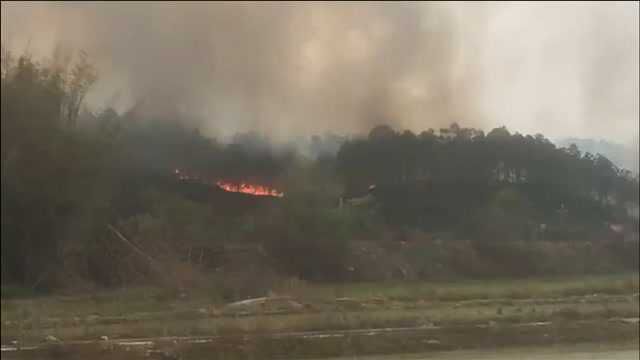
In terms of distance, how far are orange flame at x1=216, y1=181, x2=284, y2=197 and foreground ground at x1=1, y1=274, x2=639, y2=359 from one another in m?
1.04

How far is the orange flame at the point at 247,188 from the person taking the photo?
29.6ft

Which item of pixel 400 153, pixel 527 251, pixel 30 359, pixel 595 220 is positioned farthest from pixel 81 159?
pixel 595 220

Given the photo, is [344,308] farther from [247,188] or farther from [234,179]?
[234,179]

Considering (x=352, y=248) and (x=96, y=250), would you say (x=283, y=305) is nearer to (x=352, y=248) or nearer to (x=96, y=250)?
(x=352, y=248)

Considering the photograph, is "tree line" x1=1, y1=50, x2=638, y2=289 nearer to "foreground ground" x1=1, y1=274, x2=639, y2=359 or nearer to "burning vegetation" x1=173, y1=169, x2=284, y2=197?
"burning vegetation" x1=173, y1=169, x2=284, y2=197

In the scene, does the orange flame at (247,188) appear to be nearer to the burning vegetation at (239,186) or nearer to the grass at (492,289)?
the burning vegetation at (239,186)

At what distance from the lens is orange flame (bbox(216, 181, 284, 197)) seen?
9.02 m

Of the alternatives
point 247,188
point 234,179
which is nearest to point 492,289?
point 247,188

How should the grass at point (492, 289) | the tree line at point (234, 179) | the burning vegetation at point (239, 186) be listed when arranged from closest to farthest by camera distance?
the tree line at point (234, 179) < the burning vegetation at point (239, 186) < the grass at point (492, 289)

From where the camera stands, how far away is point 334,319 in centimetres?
845

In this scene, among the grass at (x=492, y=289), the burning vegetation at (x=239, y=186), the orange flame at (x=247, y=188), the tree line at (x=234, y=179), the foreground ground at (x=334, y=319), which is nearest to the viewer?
the foreground ground at (x=334, y=319)

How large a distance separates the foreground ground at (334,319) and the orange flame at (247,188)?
1043 mm

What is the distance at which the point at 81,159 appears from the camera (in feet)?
27.0

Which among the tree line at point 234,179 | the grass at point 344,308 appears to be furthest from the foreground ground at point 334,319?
the tree line at point 234,179
